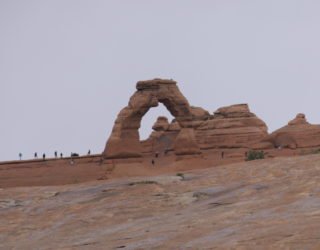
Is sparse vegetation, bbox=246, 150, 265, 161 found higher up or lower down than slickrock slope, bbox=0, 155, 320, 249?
higher up

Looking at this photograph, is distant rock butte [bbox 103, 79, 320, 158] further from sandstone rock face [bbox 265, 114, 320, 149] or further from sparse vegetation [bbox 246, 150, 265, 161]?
sparse vegetation [bbox 246, 150, 265, 161]

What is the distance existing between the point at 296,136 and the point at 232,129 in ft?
22.5

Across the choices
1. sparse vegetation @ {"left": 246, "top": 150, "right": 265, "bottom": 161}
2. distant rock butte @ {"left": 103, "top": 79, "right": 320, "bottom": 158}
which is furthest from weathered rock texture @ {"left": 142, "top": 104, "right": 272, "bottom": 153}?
sparse vegetation @ {"left": 246, "top": 150, "right": 265, "bottom": 161}

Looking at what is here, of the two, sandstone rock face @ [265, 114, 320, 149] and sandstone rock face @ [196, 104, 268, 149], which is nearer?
sandstone rock face @ [265, 114, 320, 149]

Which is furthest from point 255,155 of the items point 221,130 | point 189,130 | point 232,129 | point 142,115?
point 221,130

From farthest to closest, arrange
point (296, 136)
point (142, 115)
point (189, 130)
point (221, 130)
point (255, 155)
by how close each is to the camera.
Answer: point (221, 130) < point (296, 136) < point (255, 155) < point (189, 130) < point (142, 115)

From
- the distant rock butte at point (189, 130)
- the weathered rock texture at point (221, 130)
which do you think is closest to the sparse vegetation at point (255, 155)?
the distant rock butte at point (189, 130)

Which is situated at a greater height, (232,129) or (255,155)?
(232,129)

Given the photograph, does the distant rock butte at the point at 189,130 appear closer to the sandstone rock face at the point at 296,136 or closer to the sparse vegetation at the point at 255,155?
the sandstone rock face at the point at 296,136

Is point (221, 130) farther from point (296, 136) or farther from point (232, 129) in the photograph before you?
point (296, 136)

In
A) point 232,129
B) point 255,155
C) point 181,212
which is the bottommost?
point 181,212

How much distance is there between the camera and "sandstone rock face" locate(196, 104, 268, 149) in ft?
235

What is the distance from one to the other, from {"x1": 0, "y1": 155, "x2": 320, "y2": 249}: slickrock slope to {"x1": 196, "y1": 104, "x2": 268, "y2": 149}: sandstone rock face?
42.6 m

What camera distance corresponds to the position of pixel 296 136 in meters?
68.6
